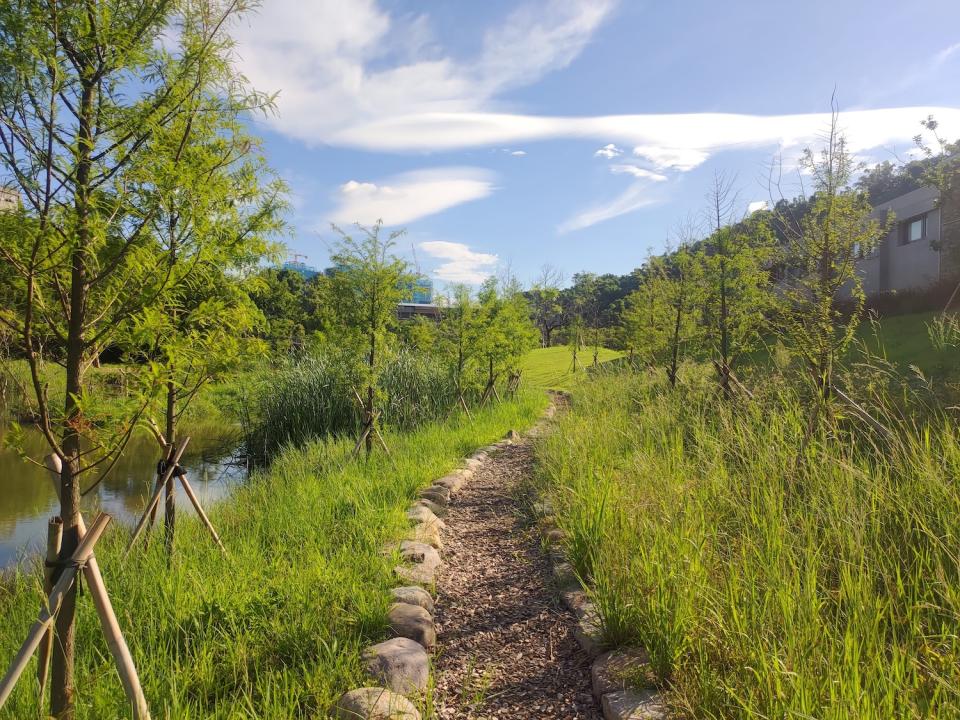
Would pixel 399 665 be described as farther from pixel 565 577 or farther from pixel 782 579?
pixel 782 579

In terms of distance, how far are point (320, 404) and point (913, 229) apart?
85.6ft

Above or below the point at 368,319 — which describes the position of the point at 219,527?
below

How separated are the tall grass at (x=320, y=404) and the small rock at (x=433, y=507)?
460 centimetres

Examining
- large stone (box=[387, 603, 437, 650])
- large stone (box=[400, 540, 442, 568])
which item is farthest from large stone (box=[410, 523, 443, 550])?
large stone (box=[387, 603, 437, 650])

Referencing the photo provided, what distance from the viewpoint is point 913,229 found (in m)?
23.1

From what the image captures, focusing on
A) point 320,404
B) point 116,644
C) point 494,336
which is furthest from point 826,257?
point 320,404

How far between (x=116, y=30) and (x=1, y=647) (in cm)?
305

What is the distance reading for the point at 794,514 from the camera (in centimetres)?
313

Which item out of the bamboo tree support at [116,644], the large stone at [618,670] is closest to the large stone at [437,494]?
the large stone at [618,670]

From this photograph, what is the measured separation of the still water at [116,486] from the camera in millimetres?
6660

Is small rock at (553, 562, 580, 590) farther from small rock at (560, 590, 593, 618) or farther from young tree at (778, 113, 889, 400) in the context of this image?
young tree at (778, 113, 889, 400)

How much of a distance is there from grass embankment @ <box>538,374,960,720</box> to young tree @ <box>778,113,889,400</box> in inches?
26.3

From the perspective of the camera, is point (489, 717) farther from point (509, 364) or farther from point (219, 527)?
point (509, 364)

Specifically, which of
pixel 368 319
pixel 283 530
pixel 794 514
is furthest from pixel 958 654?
pixel 368 319
